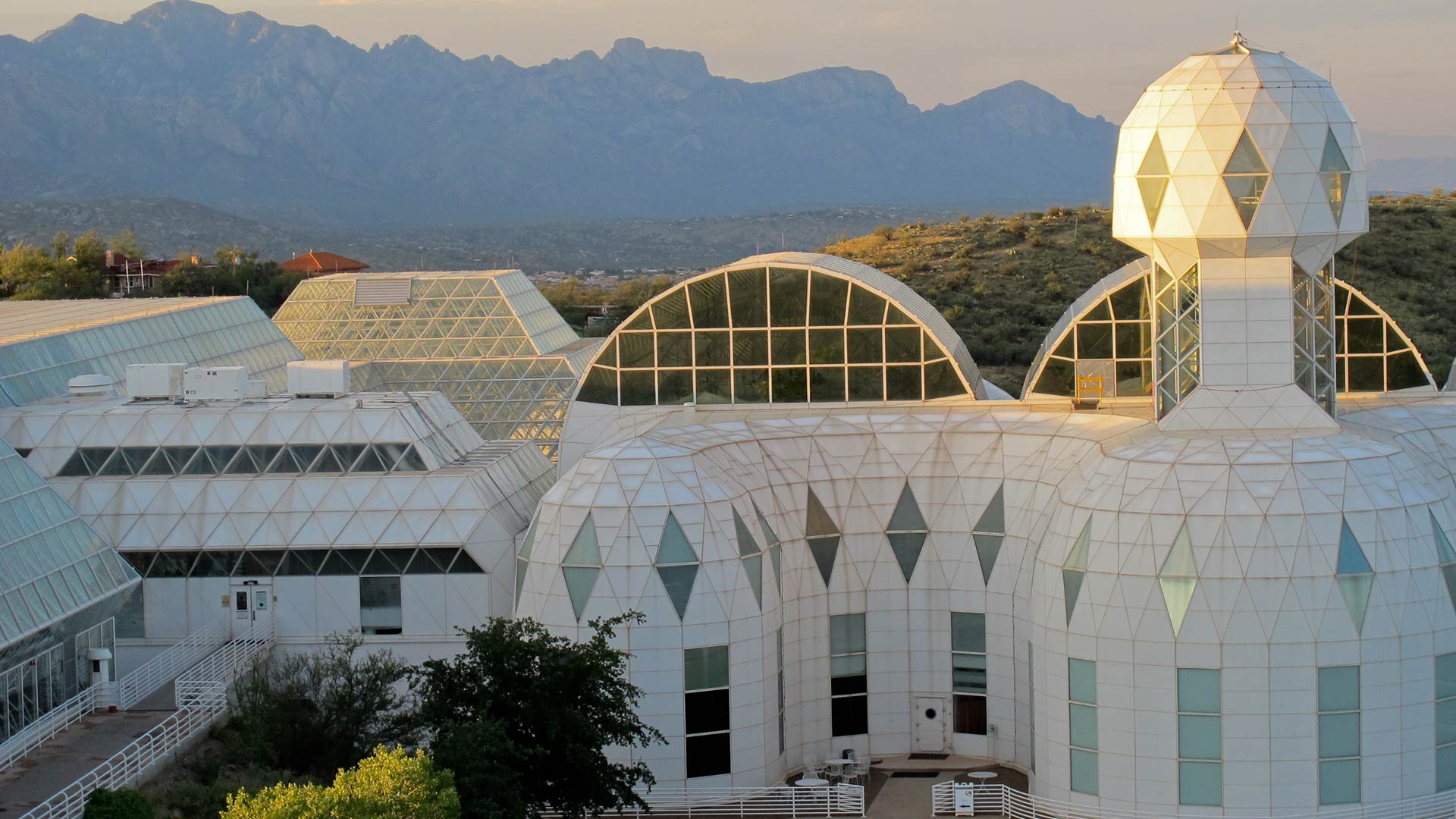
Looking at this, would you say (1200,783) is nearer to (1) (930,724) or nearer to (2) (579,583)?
(1) (930,724)

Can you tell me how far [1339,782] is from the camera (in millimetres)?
40938

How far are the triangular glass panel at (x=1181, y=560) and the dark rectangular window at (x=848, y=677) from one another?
32.5ft

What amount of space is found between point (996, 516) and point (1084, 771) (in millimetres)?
8329

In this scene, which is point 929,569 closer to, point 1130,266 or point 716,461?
point 716,461

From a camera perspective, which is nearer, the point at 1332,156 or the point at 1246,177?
the point at 1246,177

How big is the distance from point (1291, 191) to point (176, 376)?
102ft

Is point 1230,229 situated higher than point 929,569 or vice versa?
point 1230,229

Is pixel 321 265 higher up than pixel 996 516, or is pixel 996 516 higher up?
pixel 321 265

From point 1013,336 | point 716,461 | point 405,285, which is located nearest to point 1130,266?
point 716,461

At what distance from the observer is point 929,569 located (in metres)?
49.2

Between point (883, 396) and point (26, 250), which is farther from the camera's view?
point (26, 250)

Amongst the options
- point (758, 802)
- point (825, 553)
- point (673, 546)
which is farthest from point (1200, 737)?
point (673, 546)

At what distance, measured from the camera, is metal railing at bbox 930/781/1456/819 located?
40969 mm

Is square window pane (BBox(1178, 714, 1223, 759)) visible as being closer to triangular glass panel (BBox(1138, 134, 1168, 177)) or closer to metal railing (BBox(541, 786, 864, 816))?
metal railing (BBox(541, 786, 864, 816))
